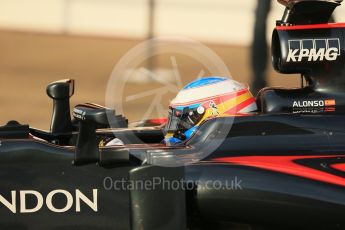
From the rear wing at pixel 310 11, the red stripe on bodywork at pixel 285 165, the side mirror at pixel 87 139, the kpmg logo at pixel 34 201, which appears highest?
the rear wing at pixel 310 11

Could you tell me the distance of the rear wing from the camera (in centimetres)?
409

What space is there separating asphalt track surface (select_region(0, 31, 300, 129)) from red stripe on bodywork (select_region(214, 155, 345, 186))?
5.15m

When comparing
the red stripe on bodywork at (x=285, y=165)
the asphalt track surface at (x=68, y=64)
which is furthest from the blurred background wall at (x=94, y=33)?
the red stripe on bodywork at (x=285, y=165)

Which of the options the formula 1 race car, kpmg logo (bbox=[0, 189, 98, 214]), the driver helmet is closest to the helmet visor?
the driver helmet

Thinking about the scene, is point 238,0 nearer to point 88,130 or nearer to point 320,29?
point 320,29

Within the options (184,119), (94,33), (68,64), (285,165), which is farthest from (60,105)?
(94,33)

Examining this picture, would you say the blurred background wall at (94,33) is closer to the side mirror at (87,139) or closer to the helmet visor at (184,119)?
the helmet visor at (184,119)

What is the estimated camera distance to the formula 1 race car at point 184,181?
341cm

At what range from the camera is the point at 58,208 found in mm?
3490

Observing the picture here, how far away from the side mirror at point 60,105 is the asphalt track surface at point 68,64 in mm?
3608

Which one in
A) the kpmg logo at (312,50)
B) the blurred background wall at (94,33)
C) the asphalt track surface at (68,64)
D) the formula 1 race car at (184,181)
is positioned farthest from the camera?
the blurred background wall at (94,33)

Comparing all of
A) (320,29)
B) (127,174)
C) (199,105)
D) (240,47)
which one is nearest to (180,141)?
(199,105)

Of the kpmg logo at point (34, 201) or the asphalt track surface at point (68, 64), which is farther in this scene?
the asphalt track surface at point (68, 64)

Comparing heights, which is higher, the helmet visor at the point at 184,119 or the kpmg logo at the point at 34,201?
the helmet visor at the point at 184,119
